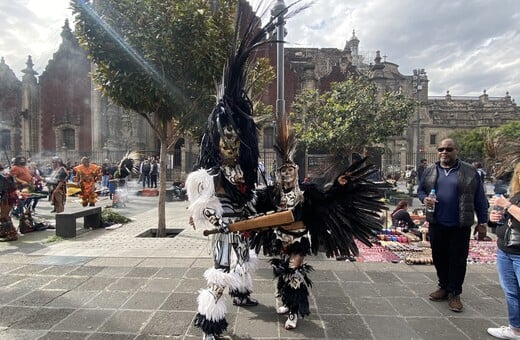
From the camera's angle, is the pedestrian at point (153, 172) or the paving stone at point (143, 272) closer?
the paving stone at point (143, 272)

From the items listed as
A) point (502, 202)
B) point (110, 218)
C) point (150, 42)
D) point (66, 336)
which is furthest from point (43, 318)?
point (110, 218)

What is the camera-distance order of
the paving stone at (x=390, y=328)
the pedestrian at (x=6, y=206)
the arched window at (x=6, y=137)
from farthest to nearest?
the arched window at (x=6, y=137)
the pedestrian at (x=6, y=206)
the paving stone at (x=390, y=328)

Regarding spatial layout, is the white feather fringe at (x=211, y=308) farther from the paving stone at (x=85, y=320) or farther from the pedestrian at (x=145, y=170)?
the pedestrian at (x=145, y=170)

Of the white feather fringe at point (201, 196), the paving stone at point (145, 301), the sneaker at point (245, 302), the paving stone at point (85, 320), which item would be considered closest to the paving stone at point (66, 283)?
the paving stone at point (85, 320)

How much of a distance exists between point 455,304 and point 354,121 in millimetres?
11916

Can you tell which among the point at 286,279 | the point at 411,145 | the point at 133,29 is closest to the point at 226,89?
the point at 286,279

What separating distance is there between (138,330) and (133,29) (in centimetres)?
547

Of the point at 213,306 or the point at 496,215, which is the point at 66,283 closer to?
the point at 213,306

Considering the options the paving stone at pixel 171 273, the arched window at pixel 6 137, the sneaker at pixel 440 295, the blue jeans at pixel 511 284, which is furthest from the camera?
the arched window at pixel 6 137

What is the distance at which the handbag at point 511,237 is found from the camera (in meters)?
2.93

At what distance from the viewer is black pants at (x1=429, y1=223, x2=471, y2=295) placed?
3.81 metres

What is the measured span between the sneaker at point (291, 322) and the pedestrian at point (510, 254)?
6.23 feet

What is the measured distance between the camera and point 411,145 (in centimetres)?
3672

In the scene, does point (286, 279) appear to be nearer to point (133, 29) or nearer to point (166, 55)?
point (166, 55)
